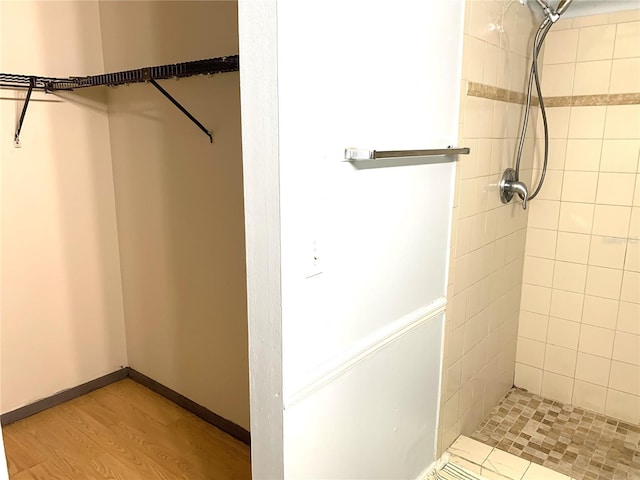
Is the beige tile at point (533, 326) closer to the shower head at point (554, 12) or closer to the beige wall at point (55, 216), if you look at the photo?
the shower head at point (554, 12)

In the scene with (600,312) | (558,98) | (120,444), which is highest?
(558,98)

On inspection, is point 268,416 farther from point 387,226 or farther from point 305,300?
point 387,226

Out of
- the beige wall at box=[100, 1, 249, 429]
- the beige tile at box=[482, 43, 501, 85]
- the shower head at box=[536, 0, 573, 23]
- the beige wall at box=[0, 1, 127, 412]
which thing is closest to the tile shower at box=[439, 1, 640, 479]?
the beige tile at box=[482, 43, 501, 85]

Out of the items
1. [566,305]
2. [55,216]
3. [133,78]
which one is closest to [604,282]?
[566,305]

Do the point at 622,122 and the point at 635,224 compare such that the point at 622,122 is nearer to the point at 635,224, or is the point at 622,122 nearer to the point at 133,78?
the point at 635,224

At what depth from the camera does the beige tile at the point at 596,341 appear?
2365 mm

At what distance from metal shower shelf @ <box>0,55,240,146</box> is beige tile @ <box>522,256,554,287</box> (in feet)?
5.53

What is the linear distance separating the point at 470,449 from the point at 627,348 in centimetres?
94

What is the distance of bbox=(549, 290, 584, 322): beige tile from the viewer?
2.42 m

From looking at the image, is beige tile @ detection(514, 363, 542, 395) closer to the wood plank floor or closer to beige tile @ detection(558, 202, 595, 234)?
beige tile @ detection(558, 202, 595, 234)

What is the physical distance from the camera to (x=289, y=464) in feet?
3.95

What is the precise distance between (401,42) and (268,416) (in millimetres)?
1043

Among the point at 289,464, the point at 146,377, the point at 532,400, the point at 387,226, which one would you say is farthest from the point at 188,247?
the point at 532,400

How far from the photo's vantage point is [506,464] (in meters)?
1.95
